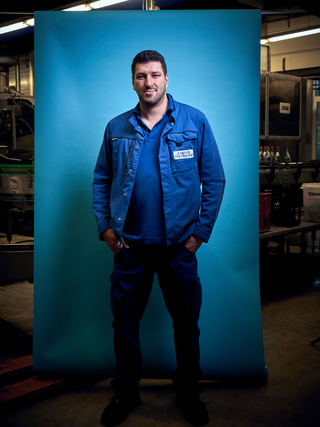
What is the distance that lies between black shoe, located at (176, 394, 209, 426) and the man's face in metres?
1.46

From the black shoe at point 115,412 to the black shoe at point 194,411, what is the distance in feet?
0.95

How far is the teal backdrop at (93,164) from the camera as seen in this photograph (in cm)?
241

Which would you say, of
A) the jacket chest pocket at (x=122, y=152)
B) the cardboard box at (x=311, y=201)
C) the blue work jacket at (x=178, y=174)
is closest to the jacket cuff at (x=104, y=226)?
the blue work jacket at (x=178, y=174)

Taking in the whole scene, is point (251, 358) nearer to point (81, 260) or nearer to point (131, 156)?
point (81, 260)

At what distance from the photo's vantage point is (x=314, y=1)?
4.34 metres

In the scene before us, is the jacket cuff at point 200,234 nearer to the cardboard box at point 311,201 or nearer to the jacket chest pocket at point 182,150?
the jacket chest pocket at point 182,150

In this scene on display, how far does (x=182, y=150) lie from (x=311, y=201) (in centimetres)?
294

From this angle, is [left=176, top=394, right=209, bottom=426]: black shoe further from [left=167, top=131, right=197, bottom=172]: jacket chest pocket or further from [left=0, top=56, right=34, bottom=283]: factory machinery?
Answer: [left=0, top=56, right=34, bottom=283]: factory machinery

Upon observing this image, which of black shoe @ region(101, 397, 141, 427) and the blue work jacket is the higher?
the blue work jacket

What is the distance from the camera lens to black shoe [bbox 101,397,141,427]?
2154 millimetres

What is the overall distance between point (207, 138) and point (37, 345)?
1497 mm

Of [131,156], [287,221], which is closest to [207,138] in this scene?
[131,156]

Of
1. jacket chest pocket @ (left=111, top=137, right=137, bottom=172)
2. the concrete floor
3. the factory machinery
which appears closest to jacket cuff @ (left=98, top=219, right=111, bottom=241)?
jacket chest pocket @ (left=111, top=137, right=137, bottom=172)

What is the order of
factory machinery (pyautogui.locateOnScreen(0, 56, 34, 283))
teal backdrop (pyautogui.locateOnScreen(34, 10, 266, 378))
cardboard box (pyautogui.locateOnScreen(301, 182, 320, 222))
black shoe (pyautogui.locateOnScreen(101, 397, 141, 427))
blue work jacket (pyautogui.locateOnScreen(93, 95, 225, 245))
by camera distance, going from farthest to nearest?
cardboard box (pyautogui.locateOnScreen(301, 182, 320, 222)), factory machinery (pyautogui.locateOnScreen(0, 56, 34, 283)), teal backdrop (pyautogui.locateOnScreen(34, 10, 266, 378)), black shoe (pyautogui.locateOnScreen(101, 397, 141, 427)), blue work jacket (pyautogui.locateOnScreen(93, 95, 225, 245))
